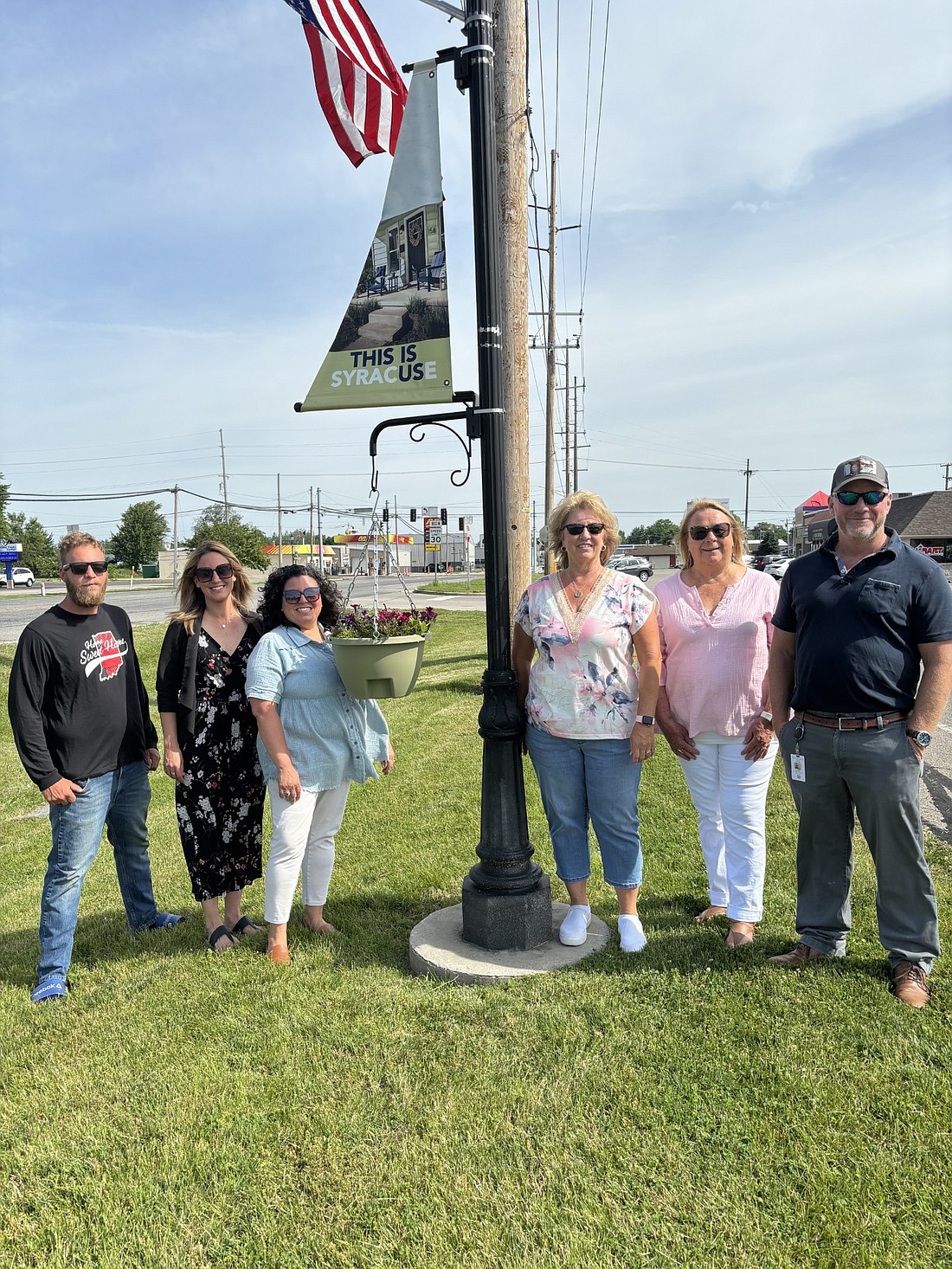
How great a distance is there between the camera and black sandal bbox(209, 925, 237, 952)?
409cm

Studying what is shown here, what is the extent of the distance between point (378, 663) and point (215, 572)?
1095 millimetres

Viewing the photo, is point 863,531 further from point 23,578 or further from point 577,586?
point 23,578

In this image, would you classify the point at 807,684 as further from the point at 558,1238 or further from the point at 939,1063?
the point at 558,1238

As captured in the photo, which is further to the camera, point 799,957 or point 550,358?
point 550,358

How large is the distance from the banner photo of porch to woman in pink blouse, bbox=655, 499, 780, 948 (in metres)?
1.41

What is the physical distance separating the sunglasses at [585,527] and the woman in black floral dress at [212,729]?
167 centimetres

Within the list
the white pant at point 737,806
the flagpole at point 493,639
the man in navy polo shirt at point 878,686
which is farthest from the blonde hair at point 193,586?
the man in navy polo shirt at point 878,686

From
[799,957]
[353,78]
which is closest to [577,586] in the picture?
[799,957]

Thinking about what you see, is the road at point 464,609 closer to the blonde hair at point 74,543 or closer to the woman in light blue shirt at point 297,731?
the woman in light blue shirt at point 297,731

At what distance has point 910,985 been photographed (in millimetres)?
3258

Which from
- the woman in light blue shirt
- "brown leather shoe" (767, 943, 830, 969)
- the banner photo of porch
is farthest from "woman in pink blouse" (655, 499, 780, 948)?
the woman in light blue shirt

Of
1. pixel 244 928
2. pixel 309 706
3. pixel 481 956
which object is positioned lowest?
pixel 244 928

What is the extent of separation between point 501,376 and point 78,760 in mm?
2641

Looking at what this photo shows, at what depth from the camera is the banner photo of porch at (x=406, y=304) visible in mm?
3791
